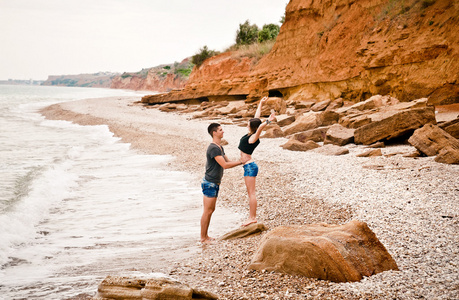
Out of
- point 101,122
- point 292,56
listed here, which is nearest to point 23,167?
point 101,122

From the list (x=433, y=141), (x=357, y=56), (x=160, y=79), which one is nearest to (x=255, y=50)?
(x=357, y=56)

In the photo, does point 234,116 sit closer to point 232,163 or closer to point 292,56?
point 292,56

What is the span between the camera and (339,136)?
12.7 meters

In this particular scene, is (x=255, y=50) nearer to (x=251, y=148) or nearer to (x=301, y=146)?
(x=301, y=146)

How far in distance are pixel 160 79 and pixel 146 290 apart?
114 m

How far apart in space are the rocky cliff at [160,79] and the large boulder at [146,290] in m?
61.3

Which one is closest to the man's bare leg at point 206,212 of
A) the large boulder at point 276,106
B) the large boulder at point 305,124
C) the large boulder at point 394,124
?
the large boulder at point 394,124

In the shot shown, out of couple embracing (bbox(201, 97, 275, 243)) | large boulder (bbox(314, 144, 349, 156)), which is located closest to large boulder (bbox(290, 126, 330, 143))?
large boulder (bbox(314, 144, 349, 156))

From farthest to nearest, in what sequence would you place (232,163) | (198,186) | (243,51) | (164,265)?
(243,51) < (198,186) < (232,163) < (164,265)

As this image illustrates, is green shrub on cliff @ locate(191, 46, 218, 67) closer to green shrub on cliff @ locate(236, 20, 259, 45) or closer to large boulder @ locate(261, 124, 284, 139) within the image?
green shrub on cliff @ locate(236, 20, 259, 45)

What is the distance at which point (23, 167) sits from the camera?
13266mm

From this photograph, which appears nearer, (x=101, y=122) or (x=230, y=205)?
(x=230, y=205)

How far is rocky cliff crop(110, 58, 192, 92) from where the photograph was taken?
91012mm

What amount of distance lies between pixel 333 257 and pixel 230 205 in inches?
164
